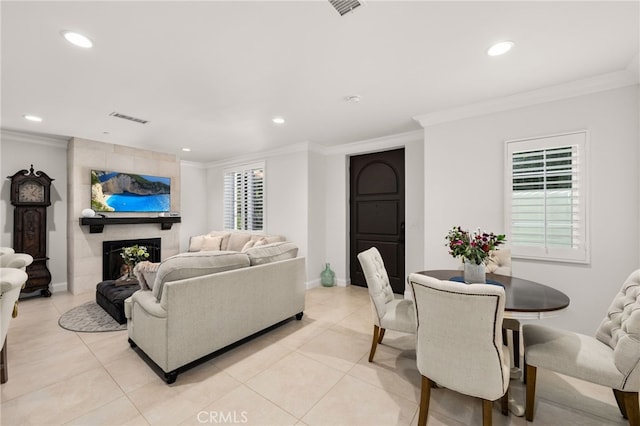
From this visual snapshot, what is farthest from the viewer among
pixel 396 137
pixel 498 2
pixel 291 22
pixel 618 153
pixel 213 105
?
pixel 396 137

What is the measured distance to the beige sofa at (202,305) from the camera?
2197mm

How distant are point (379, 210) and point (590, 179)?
276 centimetres

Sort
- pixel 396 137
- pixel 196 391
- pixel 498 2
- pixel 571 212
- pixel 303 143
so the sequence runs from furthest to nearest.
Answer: pixel 303 143 < pixel 396 137 < pixel 571 212 < pixel 196 391 < pixel 498 2

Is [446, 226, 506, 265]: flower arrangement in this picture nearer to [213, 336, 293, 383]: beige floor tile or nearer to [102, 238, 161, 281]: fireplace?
[213, 336, 293, 383]: beige floor tile

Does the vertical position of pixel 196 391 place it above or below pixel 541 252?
below

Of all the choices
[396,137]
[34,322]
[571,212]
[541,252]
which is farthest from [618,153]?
[34,322]

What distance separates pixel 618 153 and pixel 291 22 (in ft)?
10.2

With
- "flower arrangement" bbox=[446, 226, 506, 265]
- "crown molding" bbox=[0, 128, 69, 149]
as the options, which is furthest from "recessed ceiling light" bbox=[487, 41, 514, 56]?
"crown molding" bbox=[0, 128, 69, 149]

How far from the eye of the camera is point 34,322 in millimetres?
3359

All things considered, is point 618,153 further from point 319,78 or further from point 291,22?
point 291,22

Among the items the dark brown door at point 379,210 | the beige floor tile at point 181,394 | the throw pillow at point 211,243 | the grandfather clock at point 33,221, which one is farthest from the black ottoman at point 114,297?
the dark brown door at point 379,210

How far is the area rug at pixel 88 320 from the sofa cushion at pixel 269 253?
1.76m

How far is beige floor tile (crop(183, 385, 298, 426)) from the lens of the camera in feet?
5.90

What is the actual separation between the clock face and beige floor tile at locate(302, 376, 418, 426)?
17.2ft
